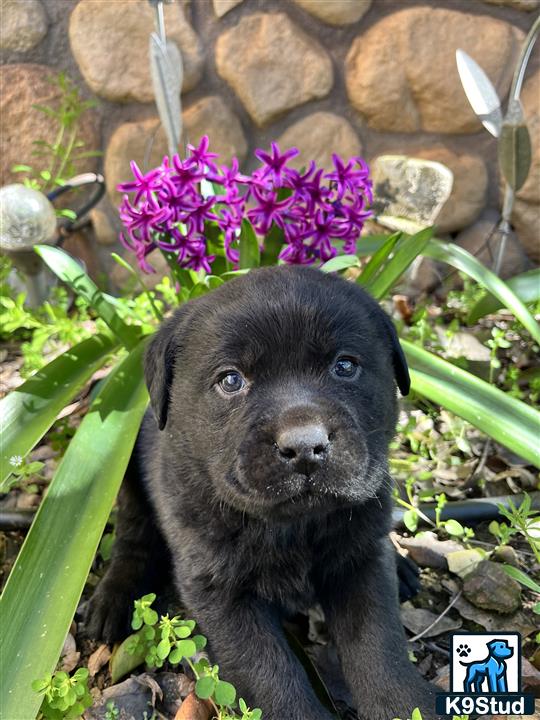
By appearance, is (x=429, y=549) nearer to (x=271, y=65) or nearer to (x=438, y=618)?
(x=438, y=618)

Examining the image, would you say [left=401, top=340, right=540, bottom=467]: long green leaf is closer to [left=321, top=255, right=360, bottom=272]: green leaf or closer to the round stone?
[left=321, top=255, right=360, bottom=272]: green leaf

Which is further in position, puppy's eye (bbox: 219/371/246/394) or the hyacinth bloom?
the hyacinth bloom

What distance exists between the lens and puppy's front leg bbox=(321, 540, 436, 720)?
145 cm

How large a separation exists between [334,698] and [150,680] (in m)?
0.44

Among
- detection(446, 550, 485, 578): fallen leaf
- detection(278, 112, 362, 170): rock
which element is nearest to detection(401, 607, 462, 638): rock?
detection(446, 550, 485, 578): fallen leaf

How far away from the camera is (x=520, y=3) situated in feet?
11.0

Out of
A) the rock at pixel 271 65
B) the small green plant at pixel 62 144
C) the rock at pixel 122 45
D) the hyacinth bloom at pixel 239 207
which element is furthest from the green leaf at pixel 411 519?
the rock at pixel 122 45

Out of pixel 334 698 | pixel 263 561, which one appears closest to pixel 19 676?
pixel 263 561

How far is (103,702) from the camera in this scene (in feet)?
5.32

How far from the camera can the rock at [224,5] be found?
3.29 m

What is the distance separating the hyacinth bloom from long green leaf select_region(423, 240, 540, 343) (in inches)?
17.5

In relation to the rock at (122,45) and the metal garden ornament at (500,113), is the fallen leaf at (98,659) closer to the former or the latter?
the metal garden ornament at (500,113)

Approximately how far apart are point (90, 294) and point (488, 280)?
1.37m

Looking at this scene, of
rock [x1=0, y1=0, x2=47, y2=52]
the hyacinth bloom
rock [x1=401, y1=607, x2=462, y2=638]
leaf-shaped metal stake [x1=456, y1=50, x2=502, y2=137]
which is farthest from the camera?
rock [x1=0, y1=0, x2=47, y2=52]
